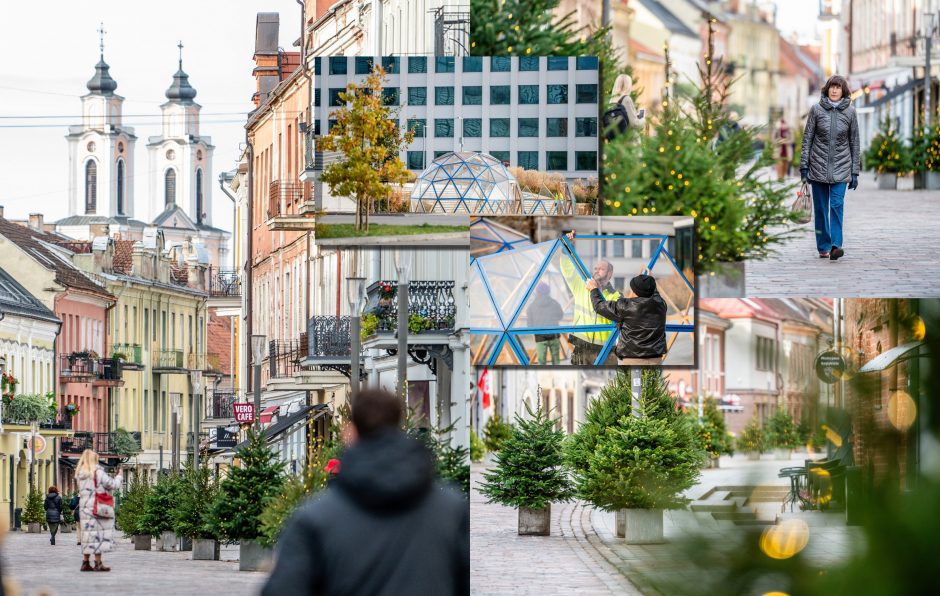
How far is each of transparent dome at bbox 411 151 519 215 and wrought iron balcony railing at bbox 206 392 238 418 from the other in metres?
2.51

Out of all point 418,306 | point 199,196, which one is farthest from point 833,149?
point 199,196

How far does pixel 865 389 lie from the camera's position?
222 cm

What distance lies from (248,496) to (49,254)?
2559 millimetres

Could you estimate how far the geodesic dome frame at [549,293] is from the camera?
11.3 metres

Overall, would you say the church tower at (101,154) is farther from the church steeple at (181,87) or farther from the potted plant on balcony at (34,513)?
the potted plant on balcony at (34,513)


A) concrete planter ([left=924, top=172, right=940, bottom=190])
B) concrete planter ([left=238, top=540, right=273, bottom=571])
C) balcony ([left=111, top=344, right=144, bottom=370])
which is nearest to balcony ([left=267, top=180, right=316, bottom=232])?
balcony ([left=111, top=344, right=144, bottom=370])

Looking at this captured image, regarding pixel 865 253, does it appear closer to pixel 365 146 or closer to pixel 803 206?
pixel 803 206

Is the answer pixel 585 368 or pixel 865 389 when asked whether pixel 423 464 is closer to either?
pixel 865 389

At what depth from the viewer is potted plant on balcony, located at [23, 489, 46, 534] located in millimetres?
13367

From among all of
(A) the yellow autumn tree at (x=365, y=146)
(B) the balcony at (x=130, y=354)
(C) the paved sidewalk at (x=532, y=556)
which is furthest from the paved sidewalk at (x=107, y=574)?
(A) the yellow autumn tree at (x=365, y=146)

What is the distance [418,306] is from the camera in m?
12.7

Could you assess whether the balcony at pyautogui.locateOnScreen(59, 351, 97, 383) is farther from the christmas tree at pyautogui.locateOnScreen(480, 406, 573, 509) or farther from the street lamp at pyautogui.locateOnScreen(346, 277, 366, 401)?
the christmas tree at pyautogui.locateOnScreen(480, 406, 573, 509)

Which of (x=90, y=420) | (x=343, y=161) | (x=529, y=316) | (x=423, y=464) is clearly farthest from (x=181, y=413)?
(x=423, y=464)

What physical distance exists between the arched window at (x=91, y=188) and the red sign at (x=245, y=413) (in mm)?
2062
